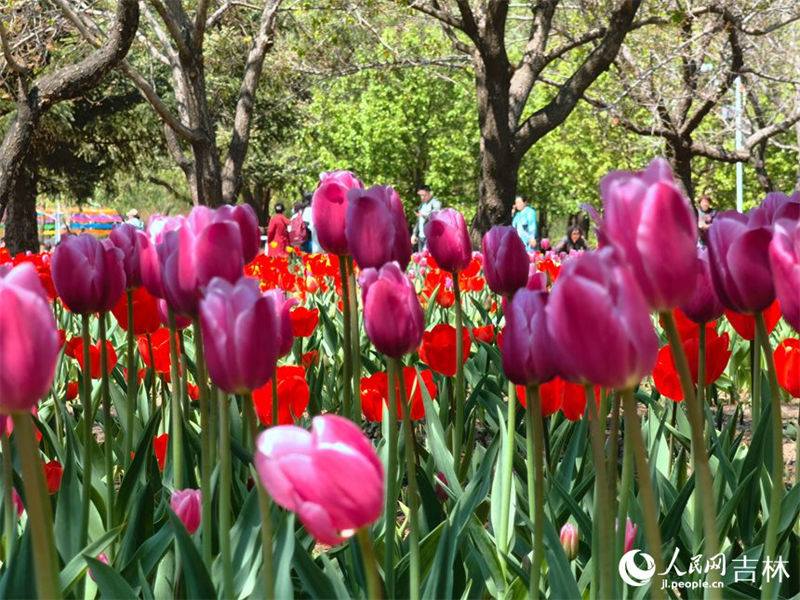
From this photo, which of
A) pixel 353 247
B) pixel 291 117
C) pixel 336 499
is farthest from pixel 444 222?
pixel 291 117

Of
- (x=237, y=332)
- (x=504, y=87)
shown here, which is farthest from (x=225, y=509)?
(x=504, y=87)

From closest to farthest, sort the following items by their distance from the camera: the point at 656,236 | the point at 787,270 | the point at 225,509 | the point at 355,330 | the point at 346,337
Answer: the point at 656,236 < the point at 787,270 < the point at 225,509 < the point at 355,330 < the point at 346,337

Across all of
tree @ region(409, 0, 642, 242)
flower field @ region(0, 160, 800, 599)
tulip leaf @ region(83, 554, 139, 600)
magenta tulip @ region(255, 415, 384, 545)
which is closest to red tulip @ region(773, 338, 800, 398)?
flower field @ region(0, 160, 800, 599)

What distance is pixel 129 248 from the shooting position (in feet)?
5.99

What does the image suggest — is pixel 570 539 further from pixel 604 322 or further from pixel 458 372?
pixel 604 322

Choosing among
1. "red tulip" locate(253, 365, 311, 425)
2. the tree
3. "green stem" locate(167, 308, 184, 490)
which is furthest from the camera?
the tree

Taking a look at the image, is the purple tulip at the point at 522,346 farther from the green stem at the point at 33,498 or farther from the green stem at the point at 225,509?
the green stem at the point at 33,498

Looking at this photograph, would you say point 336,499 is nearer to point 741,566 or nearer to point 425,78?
point 741,566

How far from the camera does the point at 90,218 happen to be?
60469mm

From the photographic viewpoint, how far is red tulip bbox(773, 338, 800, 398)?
217 cm

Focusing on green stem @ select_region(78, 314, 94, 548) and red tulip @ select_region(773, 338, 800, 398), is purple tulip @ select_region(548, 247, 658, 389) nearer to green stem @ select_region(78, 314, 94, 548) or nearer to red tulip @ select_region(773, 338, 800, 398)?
green stem @ select_region(78, 314, 94, 548)

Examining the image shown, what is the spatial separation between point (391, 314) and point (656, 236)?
51 centimetres

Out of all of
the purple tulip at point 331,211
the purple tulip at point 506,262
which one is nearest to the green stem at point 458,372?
the purple tulip at point 506,262

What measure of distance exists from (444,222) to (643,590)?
2.90ft
